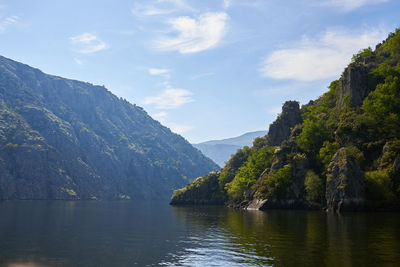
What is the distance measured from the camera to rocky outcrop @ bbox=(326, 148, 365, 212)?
101125 millimetres

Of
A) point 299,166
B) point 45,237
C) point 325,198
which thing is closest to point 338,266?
point 45,237

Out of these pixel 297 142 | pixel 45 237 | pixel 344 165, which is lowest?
pixel 45 237

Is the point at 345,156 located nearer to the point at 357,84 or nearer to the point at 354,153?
the point at 354,153

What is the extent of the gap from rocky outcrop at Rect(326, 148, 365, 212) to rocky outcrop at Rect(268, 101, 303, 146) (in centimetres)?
8641

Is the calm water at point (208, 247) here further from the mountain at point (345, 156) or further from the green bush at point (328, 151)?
the green bush at point (328, 151)

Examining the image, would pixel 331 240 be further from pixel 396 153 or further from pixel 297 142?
pixel 297 142

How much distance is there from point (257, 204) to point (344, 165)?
43.8 meters

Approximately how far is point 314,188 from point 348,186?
56.7ft

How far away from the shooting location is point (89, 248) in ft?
154

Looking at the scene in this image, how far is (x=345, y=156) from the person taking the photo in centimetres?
10412

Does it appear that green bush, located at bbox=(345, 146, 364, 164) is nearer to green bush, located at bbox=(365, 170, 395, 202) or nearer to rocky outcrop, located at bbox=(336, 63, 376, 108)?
green bush, located at bbox=(365, 170, 395, 202)

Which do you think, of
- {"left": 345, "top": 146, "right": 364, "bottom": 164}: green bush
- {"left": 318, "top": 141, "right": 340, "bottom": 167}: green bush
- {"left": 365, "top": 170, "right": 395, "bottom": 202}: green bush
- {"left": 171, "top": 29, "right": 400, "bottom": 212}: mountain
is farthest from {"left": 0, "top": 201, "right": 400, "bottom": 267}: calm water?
{"left": 318, "top": 141, "right": 340, "bottom": 167}: green bush

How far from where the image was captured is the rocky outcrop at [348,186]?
332 feet

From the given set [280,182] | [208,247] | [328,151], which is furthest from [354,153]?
[208,247]
